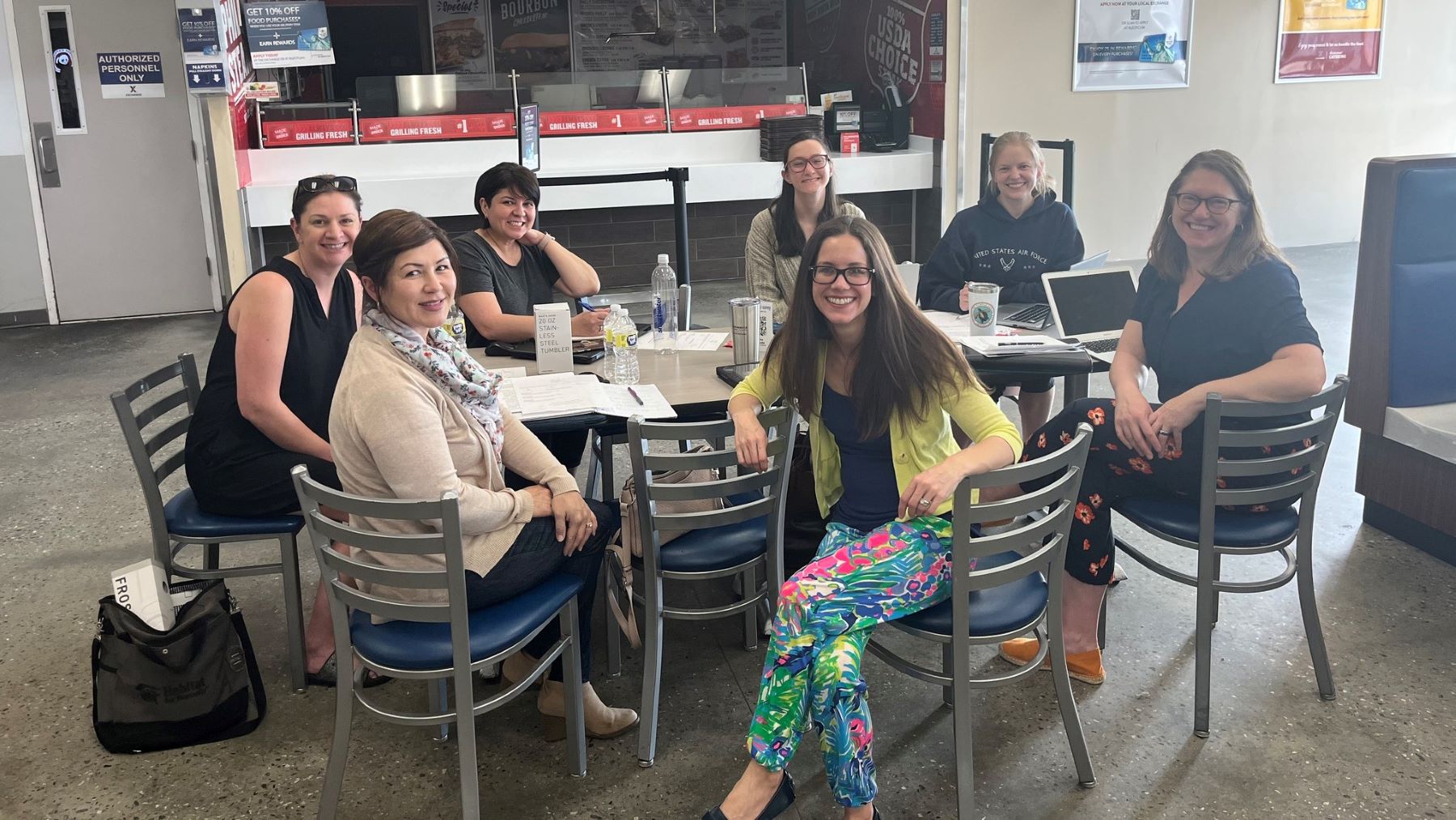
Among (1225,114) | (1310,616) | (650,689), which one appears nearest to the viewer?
(650,689)

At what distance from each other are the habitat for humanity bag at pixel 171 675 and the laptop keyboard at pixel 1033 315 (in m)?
2.28

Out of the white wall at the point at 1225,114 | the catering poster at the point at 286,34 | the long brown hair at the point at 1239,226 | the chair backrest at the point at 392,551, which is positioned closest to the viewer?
the chair backrest at the point at 392,551

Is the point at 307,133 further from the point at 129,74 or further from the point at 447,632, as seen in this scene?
the point at 447,632

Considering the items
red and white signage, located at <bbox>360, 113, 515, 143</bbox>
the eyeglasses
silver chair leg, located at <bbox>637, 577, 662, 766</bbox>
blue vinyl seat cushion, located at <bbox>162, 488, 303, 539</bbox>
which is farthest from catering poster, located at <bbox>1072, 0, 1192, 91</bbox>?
blue vinyl seat cushion, located at <bbox>162, 488, 303, 539</bbox>

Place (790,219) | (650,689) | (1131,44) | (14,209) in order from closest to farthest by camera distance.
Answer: (650,689), (790,219), (14,209), (1131,44)

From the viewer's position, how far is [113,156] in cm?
705

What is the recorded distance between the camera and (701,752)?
251 cm

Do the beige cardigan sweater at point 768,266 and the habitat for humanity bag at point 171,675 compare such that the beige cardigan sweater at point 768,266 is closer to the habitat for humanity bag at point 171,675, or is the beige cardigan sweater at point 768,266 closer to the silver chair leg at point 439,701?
the silver chair leg at point 439,701

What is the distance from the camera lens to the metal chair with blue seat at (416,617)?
1.96 m

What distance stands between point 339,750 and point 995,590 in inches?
50.5

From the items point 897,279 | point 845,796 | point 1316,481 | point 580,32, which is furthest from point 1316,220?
point 845,796

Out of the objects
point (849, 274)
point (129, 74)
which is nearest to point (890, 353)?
point (849, 274)

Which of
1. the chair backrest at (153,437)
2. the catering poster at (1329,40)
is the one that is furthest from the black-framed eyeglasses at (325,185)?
the catering poster at (1329,40)

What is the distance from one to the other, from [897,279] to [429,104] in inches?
214
